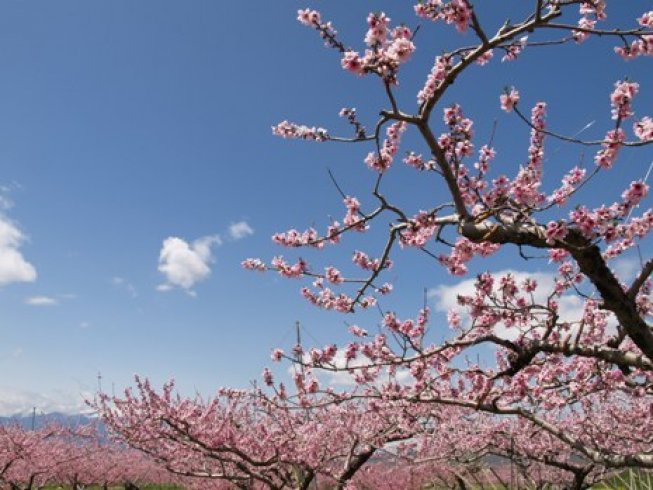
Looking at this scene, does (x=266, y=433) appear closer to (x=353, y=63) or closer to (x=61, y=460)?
(x=353, y=63)

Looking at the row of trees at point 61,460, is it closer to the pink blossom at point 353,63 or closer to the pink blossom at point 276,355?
the pink blossom at point 276,355

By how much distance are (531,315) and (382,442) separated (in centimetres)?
771

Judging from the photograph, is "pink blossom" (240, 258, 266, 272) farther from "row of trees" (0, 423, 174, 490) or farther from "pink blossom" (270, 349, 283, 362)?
"row of trees" (0, 423, 174, 490)

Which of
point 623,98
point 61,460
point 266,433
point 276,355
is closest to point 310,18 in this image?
point 623,98

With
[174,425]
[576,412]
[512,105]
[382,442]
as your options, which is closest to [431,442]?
[382,442]

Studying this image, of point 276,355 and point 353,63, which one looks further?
point 276,355

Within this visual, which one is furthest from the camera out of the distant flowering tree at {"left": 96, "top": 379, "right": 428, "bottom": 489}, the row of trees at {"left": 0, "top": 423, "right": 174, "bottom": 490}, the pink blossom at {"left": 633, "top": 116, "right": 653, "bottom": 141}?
the row of trees at {"left": 0, "top": 423, "right": 174, "bottom": 490}

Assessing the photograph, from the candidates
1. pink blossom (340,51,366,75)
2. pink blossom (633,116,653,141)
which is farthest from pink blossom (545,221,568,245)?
pink blossom (340,51,366,75)

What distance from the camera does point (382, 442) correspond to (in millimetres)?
12625

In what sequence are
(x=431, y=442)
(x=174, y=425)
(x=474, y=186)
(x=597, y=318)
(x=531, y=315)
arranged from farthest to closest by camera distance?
1. (x=431, y=442)
2. (x=174, y=425)
3. (x=597, y=318)
4. (x=531, y=315)
5. (x=474, y=186)

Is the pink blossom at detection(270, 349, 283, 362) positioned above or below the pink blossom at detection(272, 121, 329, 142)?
below

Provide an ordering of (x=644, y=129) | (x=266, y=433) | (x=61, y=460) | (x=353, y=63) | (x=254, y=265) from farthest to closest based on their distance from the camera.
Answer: (x=61, y=460) < (x=266, y=433) < (x=254, y=265) < (x=644, y=129) < (x=353, y=63)

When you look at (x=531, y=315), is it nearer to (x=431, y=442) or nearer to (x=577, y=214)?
(x=577, y=214)

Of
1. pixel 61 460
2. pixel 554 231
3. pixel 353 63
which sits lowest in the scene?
pixel 61 460
